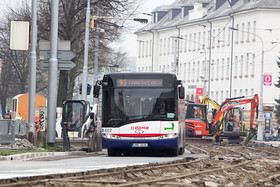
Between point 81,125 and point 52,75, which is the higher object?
point 52,75

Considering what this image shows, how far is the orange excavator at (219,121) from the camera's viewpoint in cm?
5303

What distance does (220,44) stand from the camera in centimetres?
10700

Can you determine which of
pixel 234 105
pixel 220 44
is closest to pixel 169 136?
pixel 234 105

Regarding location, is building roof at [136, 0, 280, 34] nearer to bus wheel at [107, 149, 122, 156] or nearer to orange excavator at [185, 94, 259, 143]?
orange excavator at [185, 94, 259, 143]

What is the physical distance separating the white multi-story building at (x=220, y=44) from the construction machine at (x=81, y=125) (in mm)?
44830

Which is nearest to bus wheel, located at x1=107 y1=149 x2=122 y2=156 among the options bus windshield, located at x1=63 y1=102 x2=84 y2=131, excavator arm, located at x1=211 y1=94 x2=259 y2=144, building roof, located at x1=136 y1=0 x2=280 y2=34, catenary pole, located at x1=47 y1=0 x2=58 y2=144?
catenary pole, located at x1=47 y1=0 x2=58 y2=144

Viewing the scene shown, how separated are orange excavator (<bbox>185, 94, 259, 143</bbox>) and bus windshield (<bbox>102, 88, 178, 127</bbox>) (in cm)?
2285

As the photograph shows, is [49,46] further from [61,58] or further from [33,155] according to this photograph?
[33,155]

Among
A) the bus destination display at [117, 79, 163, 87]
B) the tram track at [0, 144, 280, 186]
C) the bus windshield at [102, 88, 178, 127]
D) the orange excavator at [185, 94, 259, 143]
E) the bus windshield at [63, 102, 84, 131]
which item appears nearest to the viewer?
the tram track at [0, 144, 280, 186]

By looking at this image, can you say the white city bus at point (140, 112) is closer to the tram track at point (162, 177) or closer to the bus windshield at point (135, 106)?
the bus windshield at point (135, 106)

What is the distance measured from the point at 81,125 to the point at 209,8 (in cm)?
7701

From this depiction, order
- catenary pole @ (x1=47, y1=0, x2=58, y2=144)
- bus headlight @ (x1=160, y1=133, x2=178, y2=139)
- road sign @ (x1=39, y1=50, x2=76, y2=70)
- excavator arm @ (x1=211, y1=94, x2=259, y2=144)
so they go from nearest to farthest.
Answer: bus headlight @ (x1=160, y1=133, x2=178, y2=139) → catenary pole @ (x1=47, y1=0, x2=58, y2=144) → road sign @ (x1=39, y1=50, x2=76, y2=70) → excavator arm @ (x1=211, y1=94, x2=259, y2=144)

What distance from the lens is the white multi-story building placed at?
97.6m

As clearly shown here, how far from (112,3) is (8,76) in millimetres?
35510
